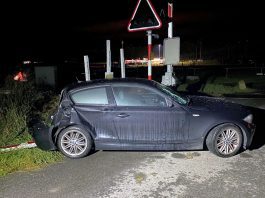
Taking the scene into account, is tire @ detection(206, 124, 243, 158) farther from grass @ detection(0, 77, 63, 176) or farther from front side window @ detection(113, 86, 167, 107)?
grass @ detection(0, 77, 63, 176)

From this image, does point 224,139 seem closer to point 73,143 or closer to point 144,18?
point 73,143

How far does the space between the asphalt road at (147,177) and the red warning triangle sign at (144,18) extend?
10.7ft

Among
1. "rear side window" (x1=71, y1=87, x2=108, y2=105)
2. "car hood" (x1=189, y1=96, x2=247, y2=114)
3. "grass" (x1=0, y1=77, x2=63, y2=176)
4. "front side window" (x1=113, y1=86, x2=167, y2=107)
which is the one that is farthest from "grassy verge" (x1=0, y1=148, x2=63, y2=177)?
"car hood" (x1=189, y1=96, x2=247, y2=114)

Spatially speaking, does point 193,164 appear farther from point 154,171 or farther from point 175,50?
point 175,50

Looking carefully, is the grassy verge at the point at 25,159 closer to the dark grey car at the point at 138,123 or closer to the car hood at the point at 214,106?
the dark grey car at the point at 138,123

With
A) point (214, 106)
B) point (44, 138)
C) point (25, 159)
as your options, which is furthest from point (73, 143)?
point (214, 106)

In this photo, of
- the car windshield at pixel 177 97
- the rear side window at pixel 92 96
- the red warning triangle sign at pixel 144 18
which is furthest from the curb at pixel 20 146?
the red warning triangle sign at pixel 144 18

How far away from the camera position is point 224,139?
5.76 m

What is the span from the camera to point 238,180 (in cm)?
480

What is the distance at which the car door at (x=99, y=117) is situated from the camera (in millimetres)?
5809

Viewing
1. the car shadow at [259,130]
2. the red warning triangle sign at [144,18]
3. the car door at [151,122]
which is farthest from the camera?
the red warning triangle sign at [144,18]

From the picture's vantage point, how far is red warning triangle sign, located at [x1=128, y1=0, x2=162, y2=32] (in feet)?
25.1

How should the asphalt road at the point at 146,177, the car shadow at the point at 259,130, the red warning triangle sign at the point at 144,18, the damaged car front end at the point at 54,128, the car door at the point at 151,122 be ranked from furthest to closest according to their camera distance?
1. the red warning triangle sign at the point at 144,18
2. the car shadow at the point at 259,130
3. the damaged car front end at the point at 54,128
4. the car door at the point at 151,122
5. the asphalt road at the point at 146,177

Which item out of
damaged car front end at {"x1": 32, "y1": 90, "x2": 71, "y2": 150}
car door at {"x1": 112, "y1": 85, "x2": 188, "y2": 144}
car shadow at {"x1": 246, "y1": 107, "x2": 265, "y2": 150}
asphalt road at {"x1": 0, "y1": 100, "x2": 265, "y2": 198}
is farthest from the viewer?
car shadow at {"x1": 246, "y1": 107, "x2": 265, "y2": 150}
